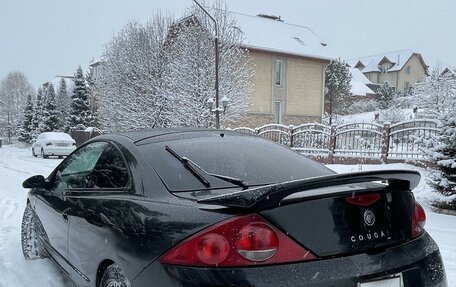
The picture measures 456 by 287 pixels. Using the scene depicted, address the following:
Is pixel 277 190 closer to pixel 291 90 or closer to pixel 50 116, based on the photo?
pixel 291 90

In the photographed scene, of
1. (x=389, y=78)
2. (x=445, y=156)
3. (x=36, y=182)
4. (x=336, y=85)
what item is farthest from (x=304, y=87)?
(x=389, y=78)

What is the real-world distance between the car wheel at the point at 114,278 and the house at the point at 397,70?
7254cm

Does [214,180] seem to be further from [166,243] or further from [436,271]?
[436,271]

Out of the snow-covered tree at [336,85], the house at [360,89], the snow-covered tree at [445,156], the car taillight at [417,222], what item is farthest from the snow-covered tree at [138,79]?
the house at [360,89]

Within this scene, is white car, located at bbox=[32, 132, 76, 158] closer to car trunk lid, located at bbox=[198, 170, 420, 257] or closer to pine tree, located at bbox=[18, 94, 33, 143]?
car trunk lid, located at bbox=[198, 170, 420, 257]

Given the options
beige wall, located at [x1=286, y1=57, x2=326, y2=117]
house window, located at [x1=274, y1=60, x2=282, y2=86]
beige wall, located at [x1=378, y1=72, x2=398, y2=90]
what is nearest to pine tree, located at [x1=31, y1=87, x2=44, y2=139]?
house window, located at [x1=274, y1=60, x2=282, y2=86]

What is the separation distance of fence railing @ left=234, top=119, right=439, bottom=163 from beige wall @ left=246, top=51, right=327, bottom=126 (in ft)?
38.1

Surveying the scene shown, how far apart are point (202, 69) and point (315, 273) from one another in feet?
71.2

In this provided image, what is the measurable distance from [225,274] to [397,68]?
248ft

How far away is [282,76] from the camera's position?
3228 centimetres

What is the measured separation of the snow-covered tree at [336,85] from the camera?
44750 millimetres

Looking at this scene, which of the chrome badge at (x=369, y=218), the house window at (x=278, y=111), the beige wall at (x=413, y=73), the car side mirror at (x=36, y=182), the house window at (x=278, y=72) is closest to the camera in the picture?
the chrome badge at (x=369, y=218)

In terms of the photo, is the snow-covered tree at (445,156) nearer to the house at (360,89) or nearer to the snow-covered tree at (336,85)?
the snow-covered tree at (336,85)

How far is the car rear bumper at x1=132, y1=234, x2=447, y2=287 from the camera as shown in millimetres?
1871
